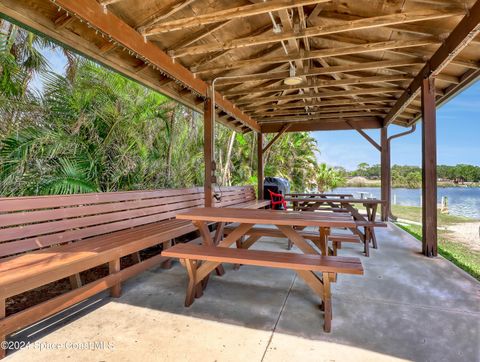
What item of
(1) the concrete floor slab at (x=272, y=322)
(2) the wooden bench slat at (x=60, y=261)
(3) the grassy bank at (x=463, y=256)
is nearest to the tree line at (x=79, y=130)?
(2) the wooden bench slat at (x=60, y=261)

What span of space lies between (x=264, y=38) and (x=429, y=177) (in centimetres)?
276

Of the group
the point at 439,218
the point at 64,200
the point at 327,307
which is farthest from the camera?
the point at 439,218

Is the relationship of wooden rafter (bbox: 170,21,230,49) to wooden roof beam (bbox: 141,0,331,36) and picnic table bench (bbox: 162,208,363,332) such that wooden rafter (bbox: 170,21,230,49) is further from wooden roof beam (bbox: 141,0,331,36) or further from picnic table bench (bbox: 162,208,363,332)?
picnic table bench (bbox: 162,208,363,332)

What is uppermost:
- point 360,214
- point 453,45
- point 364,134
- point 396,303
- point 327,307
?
point 453,45

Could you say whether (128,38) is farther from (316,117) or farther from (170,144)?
(316,117)

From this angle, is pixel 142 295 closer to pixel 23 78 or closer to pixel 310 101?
pixel 23 78

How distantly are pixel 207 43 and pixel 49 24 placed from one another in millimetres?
1616

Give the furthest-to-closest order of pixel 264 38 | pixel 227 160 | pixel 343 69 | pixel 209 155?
pixel 227 160, pixel 209 155, pixel 343 69, pixel 264 38

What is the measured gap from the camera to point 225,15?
2.49 metres

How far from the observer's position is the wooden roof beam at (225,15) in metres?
Result: 2.30

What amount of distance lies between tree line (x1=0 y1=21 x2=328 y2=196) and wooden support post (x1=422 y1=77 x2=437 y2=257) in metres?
4.25

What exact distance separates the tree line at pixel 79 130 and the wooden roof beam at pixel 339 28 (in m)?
1.76

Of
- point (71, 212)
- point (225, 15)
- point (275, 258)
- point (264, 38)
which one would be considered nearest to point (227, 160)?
point (264, 38)

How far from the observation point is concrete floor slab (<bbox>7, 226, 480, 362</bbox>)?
5.13 feet
